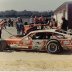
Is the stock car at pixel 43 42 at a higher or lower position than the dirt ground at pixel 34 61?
higher

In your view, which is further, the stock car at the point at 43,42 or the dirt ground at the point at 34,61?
the stock car at the point at 43,42

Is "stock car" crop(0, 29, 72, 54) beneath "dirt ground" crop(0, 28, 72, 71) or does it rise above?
above

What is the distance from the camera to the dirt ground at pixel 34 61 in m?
10.3

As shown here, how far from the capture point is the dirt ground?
1030cm

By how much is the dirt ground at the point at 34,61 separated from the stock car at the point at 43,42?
0.30 metres

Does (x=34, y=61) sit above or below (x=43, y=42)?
below

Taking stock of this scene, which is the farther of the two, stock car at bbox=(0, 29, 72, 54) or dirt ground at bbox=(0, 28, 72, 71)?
stock car at bbox=(0, 29, 72, 54)

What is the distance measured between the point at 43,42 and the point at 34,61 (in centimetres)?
257

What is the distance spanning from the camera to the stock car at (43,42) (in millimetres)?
13977

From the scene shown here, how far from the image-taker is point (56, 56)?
1337 centimetres

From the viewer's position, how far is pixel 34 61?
11828mm

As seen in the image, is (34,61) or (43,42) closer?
(34,61)

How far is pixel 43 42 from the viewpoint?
46.8 ft

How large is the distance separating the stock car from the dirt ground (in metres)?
0.30
